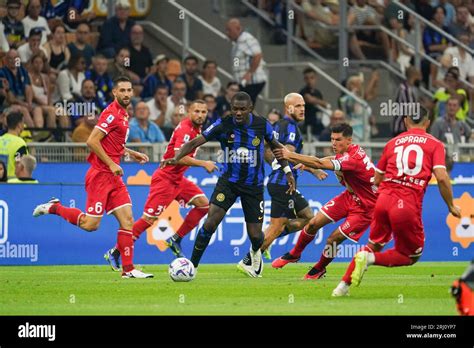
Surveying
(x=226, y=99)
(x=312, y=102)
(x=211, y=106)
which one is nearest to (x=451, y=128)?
(x=312, y=102)

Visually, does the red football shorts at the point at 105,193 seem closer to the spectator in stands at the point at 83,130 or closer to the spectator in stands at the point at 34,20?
the spectator in stands at the point at 83,130

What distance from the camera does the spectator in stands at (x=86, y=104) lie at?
2406cm

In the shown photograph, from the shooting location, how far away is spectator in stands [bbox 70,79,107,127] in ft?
78.9

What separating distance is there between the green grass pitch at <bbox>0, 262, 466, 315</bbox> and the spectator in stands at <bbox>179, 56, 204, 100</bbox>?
6838 mm

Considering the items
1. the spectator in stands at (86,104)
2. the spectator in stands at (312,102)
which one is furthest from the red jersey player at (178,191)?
the spectator in stands at (312,102)

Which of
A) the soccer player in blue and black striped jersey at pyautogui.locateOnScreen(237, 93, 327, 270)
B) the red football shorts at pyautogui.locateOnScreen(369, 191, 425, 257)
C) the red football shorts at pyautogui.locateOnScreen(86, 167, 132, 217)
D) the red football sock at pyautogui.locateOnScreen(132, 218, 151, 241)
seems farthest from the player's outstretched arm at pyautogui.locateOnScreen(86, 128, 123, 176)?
the red football shorts at pyautogui.locateOnScreen(369, 191, 425, 257)

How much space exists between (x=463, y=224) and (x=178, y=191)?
537 cm

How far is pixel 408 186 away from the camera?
566 inches

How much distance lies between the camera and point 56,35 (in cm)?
2512

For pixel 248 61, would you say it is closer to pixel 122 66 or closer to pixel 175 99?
pixel 175 99

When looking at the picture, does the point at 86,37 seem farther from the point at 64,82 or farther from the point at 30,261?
the point at 30,261

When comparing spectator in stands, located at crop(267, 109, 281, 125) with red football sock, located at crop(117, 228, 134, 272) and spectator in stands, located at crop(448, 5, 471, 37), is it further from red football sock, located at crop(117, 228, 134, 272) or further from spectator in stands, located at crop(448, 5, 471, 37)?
red football sock, located at crop(117, 228, 134, 272)

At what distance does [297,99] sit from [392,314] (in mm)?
6831
